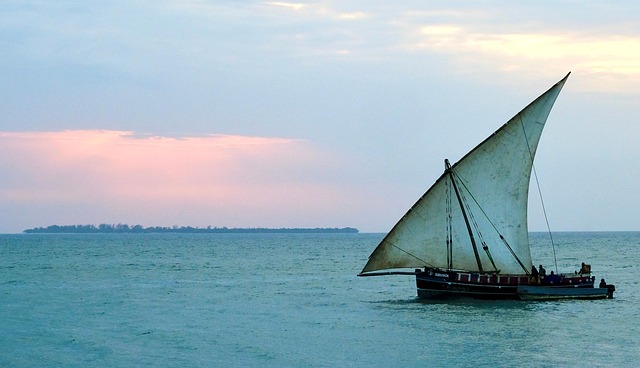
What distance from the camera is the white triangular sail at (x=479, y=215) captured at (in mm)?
56719

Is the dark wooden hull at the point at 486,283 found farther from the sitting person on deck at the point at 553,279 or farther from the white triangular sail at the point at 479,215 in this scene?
the white triangular sail at the point at 479,215

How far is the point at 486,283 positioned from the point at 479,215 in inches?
162

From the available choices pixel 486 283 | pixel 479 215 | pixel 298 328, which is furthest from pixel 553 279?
pixel 298 328

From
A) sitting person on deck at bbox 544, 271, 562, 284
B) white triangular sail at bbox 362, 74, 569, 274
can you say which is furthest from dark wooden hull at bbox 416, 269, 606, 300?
white triangular sail at bbox 362, 74, 569, 274

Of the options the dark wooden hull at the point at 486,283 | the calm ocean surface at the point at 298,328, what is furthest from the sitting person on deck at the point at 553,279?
the calm ocean surface at the point at 298,328

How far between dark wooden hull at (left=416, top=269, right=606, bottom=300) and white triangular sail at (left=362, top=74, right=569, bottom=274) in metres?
1.00

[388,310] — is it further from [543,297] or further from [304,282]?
[304,282]

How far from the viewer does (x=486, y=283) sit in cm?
5759

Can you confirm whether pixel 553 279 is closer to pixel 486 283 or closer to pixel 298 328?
pixel 486 283

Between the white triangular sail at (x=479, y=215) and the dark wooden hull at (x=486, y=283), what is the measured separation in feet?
3.28

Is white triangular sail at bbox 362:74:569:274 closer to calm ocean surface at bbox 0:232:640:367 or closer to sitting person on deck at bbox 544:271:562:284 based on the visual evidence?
sitting person on deck at bbox 544:271:562:284

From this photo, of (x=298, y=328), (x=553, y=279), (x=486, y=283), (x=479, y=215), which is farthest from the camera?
(x=479, y=215)

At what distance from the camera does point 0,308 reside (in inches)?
2372

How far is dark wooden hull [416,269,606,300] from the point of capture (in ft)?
189
